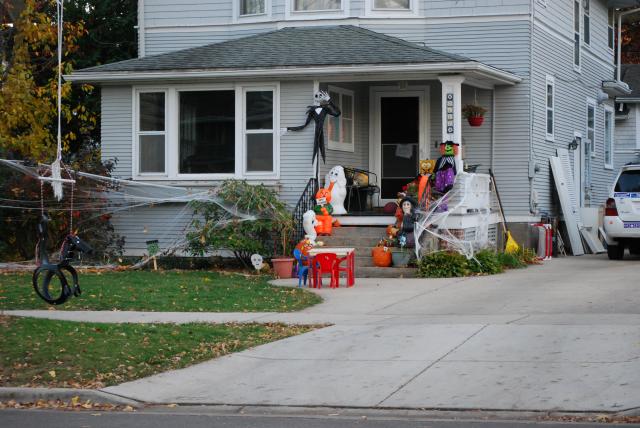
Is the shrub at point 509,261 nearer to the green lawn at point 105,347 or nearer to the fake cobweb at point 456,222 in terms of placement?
the fake cobweb at point 456,222

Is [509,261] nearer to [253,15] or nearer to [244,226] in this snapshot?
[244,226]

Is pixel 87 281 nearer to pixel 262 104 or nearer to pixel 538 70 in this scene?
pixel 262 104

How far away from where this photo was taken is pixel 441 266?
745 inches

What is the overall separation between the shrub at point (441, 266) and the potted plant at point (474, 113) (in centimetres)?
472

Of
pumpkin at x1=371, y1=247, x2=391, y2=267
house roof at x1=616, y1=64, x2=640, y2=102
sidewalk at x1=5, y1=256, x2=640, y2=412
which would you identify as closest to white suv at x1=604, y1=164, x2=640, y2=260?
pumpkin at x1=371, y1=247, x2=391, y2=267

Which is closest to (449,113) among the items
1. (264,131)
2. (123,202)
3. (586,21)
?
(264,131)

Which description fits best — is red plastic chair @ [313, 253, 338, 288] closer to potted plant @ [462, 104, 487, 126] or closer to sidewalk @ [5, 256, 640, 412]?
sidewalk @ [5, 256, 640, 412]

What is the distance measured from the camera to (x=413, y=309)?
14.7m

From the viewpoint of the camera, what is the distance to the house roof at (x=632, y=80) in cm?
3400

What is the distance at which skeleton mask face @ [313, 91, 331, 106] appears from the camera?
21.3 m

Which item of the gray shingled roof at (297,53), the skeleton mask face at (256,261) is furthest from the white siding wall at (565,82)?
the skeleton mask face at (256,261)

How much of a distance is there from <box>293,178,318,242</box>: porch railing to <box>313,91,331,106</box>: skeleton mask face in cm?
158

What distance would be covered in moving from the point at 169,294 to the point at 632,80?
24241mm

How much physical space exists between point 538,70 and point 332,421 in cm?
1634
